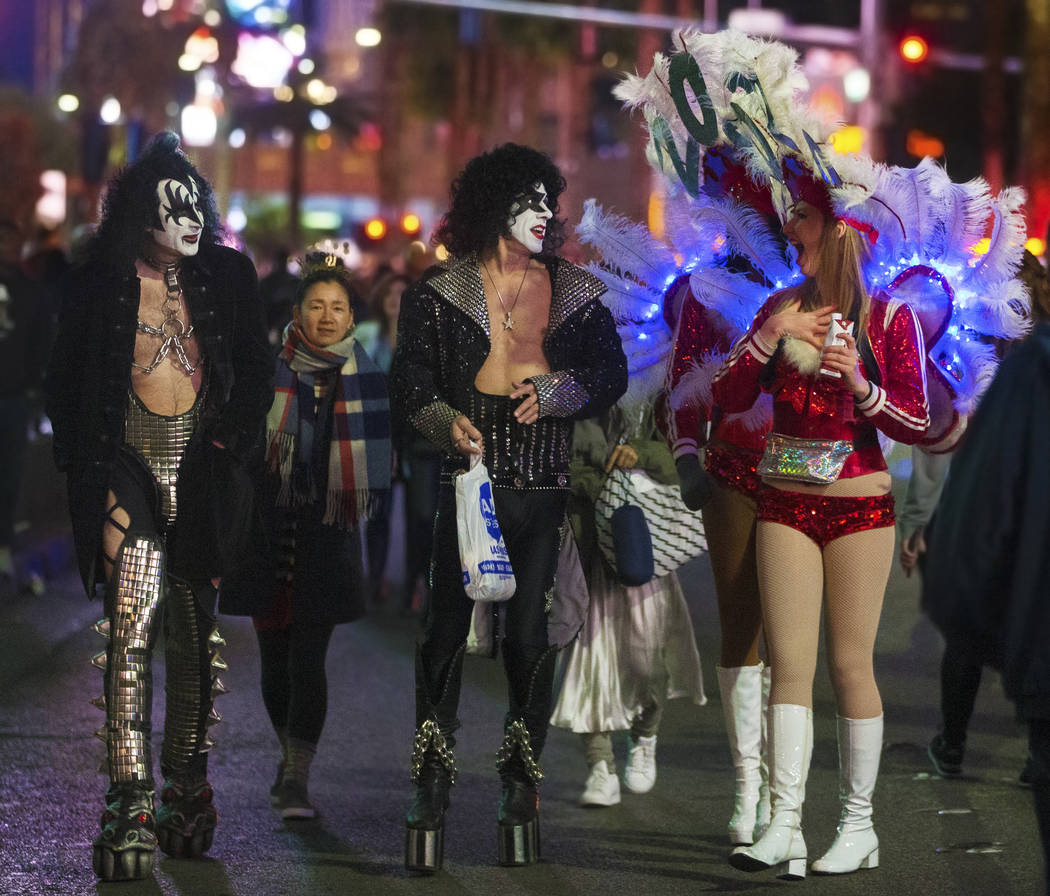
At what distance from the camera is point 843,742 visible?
546 centimetres

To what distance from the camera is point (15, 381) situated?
11258mm

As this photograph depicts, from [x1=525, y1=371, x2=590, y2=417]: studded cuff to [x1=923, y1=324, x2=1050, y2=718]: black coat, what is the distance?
1901 millimetres

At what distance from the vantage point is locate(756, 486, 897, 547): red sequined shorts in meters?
5.32

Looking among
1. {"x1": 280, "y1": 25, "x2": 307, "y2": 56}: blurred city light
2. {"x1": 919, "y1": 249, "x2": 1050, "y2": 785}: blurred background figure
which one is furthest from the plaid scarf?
{"x1": 280, "y1": 25, "x2": 307, "y2": 56}: blurred city light

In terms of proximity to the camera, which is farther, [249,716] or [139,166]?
[249,716]

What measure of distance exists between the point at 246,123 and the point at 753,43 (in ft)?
92.5

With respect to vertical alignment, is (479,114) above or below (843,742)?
above

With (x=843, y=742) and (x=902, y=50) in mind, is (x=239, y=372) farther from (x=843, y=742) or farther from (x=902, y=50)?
(x=902, y=50)

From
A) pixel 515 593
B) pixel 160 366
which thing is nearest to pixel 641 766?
pixel 515 593

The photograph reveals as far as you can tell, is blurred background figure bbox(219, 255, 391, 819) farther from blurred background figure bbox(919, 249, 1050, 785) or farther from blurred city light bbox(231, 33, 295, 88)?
blurred city light bbox(231, 33, 295, 88)

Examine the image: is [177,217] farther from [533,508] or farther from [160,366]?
[533,508]

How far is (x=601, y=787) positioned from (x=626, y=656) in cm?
54

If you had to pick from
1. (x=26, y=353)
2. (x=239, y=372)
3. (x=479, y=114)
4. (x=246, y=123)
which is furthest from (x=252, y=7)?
(x=479, y=114)

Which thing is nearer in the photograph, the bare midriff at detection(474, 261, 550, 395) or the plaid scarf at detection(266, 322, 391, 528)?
the bare midriff at detection(474, 261, 550, 395)
